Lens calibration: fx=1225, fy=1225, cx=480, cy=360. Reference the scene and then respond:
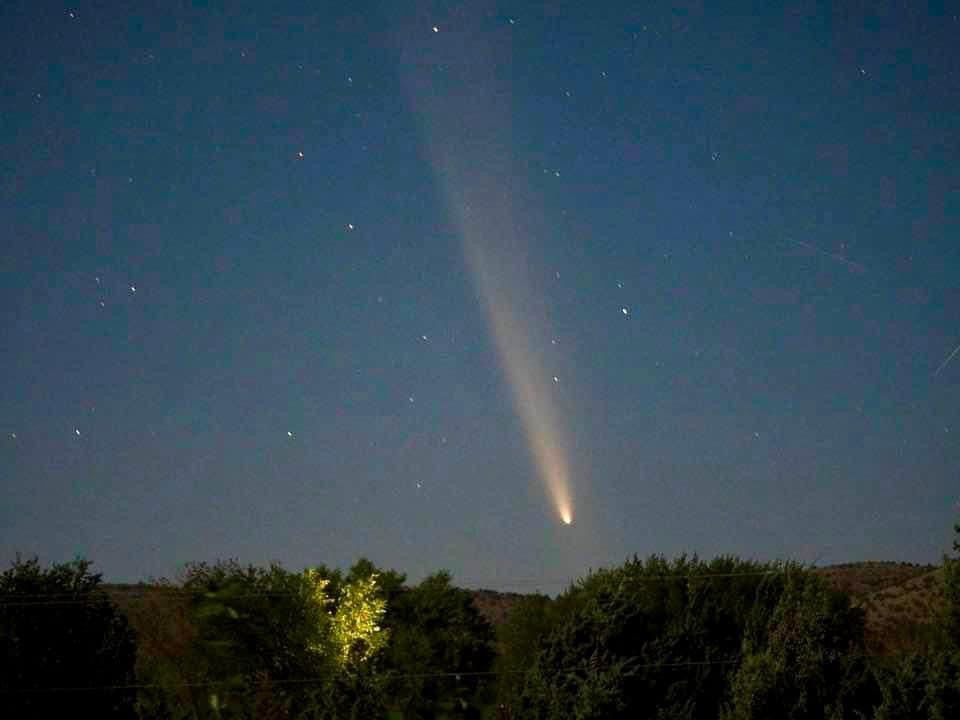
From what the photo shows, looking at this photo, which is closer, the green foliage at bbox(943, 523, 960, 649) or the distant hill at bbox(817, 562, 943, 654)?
the green foliage at bbox(943, 523, 960, 649)

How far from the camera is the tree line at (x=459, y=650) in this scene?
103ft

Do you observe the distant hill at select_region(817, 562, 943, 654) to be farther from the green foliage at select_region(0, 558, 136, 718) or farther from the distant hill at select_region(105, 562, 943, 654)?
the green foliage at select_region(0, 558, 136, 718)

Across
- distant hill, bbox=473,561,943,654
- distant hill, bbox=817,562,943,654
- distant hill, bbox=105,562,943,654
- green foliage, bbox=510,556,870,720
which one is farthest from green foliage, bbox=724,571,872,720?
distant hill, bbox=817,562,943,654

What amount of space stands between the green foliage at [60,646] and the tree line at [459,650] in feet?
0.13

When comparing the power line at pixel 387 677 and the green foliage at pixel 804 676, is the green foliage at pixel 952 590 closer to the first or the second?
the green foliage at pixel 804 676

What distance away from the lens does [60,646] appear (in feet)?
104

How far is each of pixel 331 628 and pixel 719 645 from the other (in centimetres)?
1474

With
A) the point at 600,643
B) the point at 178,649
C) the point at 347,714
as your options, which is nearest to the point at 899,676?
the point at 600,643

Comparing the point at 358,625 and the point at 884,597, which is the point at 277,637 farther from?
the point at 884,597

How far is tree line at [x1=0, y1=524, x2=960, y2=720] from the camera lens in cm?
3138

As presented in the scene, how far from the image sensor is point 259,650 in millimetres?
45031

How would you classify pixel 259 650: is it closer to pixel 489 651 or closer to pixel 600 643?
pixel 489 651

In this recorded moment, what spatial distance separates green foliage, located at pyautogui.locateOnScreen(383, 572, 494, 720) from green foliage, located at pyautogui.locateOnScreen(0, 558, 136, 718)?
1207 cm

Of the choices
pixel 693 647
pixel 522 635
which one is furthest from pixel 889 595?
pixel 693 647
